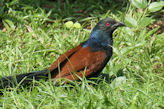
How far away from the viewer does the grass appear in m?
2.81

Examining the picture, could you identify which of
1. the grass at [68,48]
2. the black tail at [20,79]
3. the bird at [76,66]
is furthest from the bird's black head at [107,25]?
the black tail at [20,79]

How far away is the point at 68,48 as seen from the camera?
4.27m

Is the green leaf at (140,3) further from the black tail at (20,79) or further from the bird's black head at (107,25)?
the black tail at (20,79)

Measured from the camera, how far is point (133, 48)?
4020 mm

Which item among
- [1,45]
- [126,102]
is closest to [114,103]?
[126,102]

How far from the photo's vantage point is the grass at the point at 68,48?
2807 millimetres

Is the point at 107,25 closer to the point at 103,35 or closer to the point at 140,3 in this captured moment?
the point at 103,35

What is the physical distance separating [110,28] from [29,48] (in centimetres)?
124

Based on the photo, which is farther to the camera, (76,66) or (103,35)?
(103,35)

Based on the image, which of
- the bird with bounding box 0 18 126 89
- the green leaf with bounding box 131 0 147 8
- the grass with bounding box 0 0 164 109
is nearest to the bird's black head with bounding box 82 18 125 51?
the bird with bounding box 0 18 126 89

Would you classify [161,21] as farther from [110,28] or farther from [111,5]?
[110,28]

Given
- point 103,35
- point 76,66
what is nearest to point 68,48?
point 103,35

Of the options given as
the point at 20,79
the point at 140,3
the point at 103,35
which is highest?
the point at 140,3

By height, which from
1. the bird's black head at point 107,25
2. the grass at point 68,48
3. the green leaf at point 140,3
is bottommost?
the grass at point 68,48
